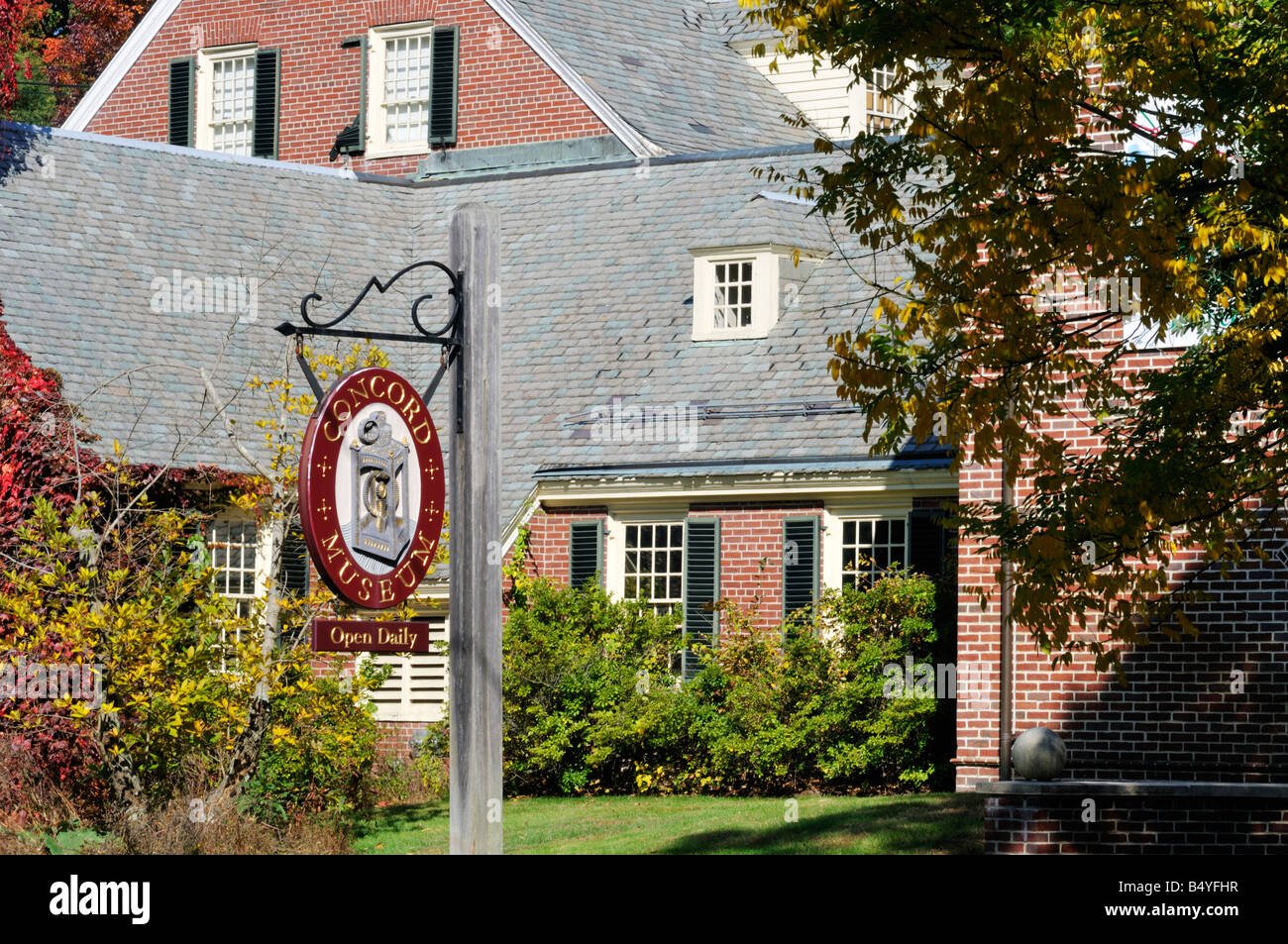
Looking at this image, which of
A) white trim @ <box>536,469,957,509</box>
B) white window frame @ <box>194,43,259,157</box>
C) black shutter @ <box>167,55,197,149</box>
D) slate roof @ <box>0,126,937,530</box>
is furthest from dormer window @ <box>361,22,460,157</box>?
white trim @ <box>536,469,957,509</box>

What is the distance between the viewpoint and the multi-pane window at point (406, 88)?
108ft

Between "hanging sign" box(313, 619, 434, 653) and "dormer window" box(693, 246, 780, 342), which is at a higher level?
"dormer window" box(693, 246, 780, 342)

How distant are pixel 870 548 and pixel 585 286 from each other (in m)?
6.87

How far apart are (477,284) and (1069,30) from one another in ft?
12.4

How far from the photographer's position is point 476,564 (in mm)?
11648

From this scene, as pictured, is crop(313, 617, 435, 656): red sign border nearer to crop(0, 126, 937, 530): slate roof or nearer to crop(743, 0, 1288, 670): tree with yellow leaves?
crop(743, 0, 1288, 670): tree with yellow leaves

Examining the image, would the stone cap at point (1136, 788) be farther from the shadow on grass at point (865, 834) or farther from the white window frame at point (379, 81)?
the white window frame at point (379, 81)

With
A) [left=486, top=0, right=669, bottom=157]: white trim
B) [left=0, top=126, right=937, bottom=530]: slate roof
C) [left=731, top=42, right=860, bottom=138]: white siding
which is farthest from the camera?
[left=731, top=42, right=860, bottom=138]: white siding

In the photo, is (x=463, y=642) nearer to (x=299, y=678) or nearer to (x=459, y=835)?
(x=459, y=835)

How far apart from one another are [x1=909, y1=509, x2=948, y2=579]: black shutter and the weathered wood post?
10.5 m

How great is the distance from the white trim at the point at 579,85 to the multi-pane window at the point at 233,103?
4972mm

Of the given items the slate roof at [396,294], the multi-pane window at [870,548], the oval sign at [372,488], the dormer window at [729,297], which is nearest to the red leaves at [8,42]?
the slate roof at [396,294]

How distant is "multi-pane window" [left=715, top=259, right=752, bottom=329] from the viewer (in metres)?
25.9

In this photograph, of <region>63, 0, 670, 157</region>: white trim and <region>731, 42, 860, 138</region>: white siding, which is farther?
<region>731, 42, 860, 138</region>: white siding
